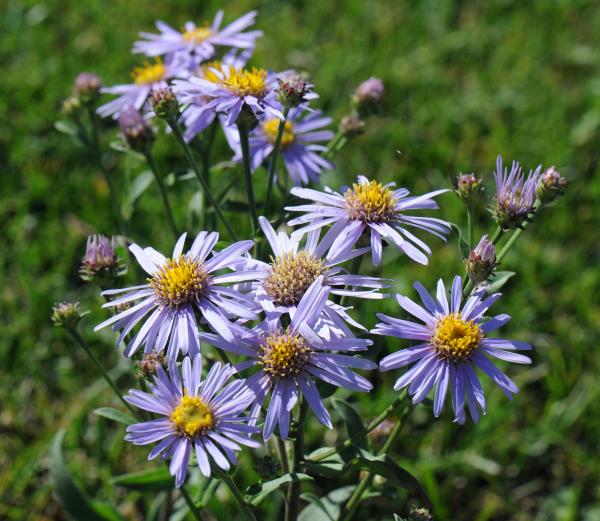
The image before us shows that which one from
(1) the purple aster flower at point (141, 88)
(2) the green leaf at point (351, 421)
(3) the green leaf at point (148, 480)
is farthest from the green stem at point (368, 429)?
(1) the purple aster flower at point (141, 88)

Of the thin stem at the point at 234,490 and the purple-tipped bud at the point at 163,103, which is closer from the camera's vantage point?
the thin stem at the point at 234,490

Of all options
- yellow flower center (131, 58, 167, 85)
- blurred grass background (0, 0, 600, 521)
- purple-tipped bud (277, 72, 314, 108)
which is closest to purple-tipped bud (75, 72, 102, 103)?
yellow flower center (131, 58, 167, 85)

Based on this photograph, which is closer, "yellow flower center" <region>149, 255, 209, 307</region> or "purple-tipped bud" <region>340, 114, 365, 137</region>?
"yellow flower center" <region>149, 255, 209, 307</region>

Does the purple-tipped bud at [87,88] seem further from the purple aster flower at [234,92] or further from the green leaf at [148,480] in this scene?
the green leaf at [148,480]

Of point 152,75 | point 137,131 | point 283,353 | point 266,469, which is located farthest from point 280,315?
point 152,75

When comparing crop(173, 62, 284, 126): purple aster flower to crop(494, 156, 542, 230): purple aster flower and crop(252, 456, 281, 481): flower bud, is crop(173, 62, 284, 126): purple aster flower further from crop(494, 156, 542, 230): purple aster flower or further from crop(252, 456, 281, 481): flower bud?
crop(252, 456, 281, 481): flower bud

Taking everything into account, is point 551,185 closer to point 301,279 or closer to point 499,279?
point 499,279

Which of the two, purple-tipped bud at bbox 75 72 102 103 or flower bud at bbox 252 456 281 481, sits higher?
purple-tipped bud at bbox 75 72 102 103
